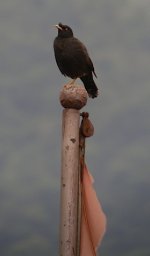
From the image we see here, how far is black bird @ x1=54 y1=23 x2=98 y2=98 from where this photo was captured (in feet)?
26.7

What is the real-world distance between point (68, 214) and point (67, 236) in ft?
0.76

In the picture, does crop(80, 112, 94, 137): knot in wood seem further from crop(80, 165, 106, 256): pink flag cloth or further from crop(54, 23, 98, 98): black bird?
crop(54, 23, 98, 98): black bird

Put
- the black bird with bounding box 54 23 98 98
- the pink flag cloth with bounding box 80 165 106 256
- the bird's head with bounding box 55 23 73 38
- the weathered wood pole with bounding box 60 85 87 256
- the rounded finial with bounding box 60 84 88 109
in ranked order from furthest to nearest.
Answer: the bird's head with bounding box 55 23 73 38
the black bird with bounding box 54 23 98 98
the rounded finial with bounding box 60 84 88 109
the pink flag cloth with bounding box 80 165 106 256
the weathered wood pole with bounding box 60 85 87 256

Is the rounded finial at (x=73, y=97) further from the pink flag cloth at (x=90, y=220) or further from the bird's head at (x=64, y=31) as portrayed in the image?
the bird's head at (x=64, y=31)

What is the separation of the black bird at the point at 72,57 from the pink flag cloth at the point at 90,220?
11.4 feet

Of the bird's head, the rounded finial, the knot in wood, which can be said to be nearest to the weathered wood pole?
the rounded finial

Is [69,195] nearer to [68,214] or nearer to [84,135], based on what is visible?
[68,214]

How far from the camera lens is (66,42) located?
8.33 meters

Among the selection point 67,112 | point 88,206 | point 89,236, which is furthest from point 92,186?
point 67,112

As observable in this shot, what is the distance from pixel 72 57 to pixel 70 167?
3711 mm

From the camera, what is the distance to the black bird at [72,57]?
812 cm

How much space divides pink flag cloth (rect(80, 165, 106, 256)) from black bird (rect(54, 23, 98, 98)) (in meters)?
3.48

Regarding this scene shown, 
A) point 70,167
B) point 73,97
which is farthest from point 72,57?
point 70,167

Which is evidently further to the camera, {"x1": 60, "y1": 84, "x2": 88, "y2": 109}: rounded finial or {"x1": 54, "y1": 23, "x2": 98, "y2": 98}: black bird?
{"x1": 54, "y1": 23, "x2": 98, "y2": 98}: black bird
